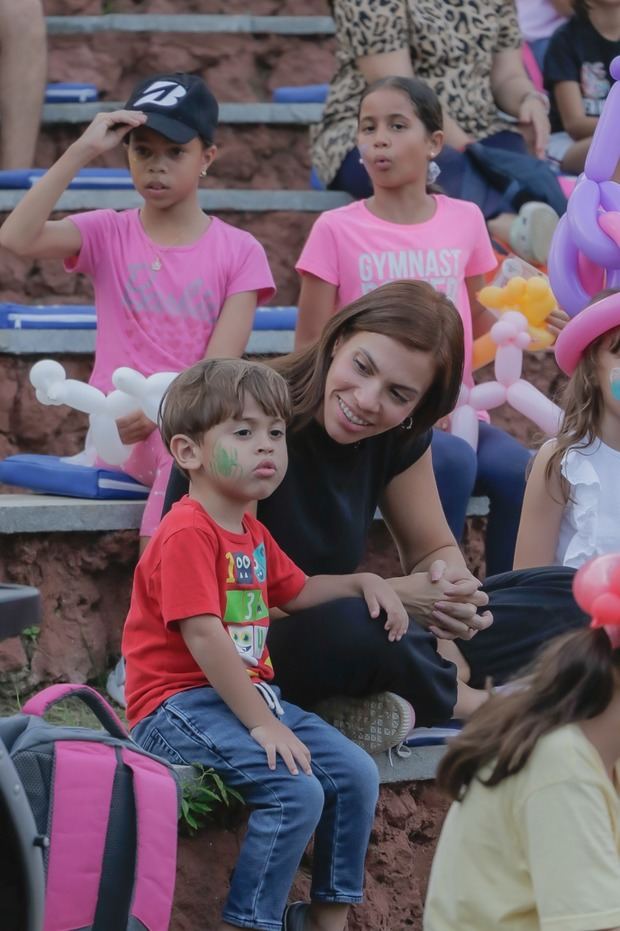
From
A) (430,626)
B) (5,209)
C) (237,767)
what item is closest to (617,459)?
(430,626)

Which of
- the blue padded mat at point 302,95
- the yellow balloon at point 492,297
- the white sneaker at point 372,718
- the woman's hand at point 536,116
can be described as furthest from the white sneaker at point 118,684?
the blue padded mat at point 302,95

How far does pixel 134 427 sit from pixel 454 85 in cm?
202

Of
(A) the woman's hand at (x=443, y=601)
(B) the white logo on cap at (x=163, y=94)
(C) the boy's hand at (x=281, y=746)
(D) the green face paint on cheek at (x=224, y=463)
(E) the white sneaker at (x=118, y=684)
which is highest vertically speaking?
(B) the white logo on cap at (x=163, y=94)

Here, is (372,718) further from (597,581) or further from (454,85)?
(454,85)

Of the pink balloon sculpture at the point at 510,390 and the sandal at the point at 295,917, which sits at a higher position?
the pink balloon sculpture at the point at 510,390

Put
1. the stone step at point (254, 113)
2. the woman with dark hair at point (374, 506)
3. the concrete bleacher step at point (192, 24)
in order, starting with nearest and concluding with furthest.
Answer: the woman with dark hair at point (374, 506) → the stone step at point (254, 113) → the concrete bleacher step at point (192, 24)

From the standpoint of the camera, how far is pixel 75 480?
363cm

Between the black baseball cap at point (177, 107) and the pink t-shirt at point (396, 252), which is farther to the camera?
the pink t-shirt at point (396, 252)

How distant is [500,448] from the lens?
389 centimetres

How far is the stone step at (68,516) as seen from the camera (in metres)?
3.44

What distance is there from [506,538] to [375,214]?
0.95 m

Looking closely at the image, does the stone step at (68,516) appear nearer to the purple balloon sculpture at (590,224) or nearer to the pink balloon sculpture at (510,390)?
the pink balloon sculpture at (510,390)

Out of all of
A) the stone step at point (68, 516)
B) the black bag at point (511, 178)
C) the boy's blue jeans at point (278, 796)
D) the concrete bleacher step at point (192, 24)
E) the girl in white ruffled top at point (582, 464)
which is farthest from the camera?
the concrete bleacher step at point (192, 24)

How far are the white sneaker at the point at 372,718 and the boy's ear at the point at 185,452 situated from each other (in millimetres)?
518
